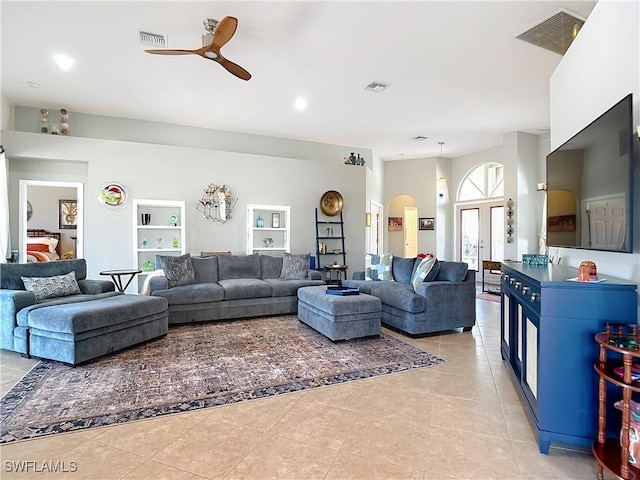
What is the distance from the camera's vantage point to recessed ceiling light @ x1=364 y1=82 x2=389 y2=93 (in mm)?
4629

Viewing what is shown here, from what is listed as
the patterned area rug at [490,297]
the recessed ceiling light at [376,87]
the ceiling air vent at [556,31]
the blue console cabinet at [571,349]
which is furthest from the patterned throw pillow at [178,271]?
the patterned area rug at [490,297]

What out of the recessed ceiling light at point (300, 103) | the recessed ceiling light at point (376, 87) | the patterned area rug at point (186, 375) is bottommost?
the patterned area rug at point (186, 375)

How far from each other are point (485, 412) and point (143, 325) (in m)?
3.30

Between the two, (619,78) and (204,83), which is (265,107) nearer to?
(204,83)

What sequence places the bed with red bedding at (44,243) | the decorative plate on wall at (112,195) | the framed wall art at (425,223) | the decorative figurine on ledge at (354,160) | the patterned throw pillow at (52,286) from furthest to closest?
the framed wall art at (425,223)
the decorative figurine on ledge at (354,160)
the bed with red bedding at (44,243)
the decorative plate on wall at (112,195)
the patterned throw pillow at (52,286)

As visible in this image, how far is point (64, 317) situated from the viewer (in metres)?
3.15

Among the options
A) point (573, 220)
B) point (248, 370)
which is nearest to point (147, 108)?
point (248, 370)

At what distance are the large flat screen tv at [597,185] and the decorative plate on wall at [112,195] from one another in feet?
19.0

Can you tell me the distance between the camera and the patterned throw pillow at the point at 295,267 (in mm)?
5777

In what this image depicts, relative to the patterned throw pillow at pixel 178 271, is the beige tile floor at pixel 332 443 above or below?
below

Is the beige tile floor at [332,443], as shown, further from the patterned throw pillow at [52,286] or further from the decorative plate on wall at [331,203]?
the decorative plate on wall at [331,203]

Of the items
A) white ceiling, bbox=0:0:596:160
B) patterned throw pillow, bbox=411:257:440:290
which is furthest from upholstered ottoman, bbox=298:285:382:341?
white ceiling, bbox=0:0:596:160

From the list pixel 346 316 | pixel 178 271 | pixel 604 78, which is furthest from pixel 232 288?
pixel 604 78

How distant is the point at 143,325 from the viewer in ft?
12.5
